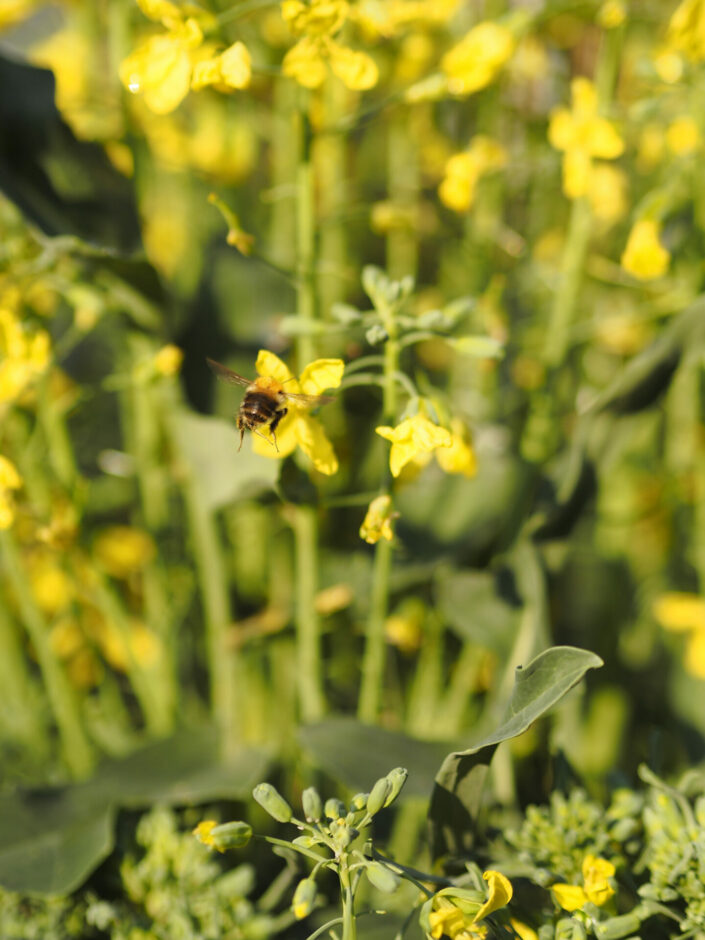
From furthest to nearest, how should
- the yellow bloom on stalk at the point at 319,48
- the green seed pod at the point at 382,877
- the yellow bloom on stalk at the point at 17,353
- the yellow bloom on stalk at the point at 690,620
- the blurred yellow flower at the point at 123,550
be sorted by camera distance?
the blurred yellow flower at the point at 123,550 < the yellow bloom on stalk at the point at 690,620 < the yellow bloom on stalk at the point at 17,353 < the yellow bloom on stalk at the point at 319,48 < the green seed pod at the point at 382,877

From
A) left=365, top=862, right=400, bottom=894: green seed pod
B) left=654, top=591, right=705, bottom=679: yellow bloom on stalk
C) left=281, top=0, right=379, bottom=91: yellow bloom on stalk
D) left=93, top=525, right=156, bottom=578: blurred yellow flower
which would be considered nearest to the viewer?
left=365, top=862, right=400, bottom=894: green seed pod

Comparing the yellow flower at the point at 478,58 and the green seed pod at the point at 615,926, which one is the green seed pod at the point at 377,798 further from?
the yellow flower at the point at 478,58

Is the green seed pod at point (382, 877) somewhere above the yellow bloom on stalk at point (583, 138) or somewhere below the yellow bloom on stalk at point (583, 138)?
below

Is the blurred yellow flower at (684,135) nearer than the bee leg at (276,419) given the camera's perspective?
No

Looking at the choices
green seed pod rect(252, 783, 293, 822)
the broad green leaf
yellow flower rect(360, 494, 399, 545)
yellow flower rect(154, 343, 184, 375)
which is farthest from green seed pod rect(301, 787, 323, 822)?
yellow flower rect(154, 343, 184, 375)

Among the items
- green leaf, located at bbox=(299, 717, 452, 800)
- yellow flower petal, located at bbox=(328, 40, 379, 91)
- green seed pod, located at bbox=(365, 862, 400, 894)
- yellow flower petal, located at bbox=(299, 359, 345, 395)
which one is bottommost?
green leaf, located at bbox=(299, 717, 452, 800)

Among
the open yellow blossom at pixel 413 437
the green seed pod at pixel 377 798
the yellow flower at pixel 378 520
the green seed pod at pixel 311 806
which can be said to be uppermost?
the open yellow blossom at pixel 413 437

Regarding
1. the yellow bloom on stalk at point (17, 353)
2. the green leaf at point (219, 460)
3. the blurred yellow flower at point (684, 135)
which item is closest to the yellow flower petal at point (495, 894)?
the green leaf at point (219, 460)

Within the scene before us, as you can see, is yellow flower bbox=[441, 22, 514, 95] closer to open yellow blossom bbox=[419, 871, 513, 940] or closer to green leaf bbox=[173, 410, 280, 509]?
green leaf bbox=[173, 410, 280, 509]

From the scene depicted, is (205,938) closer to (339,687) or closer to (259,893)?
(259,893)
